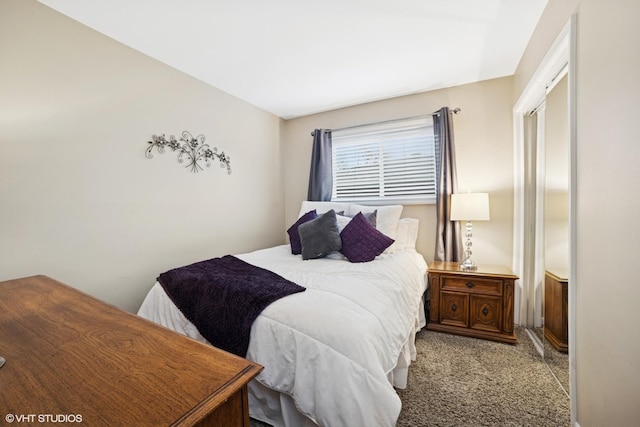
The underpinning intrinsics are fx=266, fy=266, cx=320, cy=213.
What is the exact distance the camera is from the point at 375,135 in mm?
3340

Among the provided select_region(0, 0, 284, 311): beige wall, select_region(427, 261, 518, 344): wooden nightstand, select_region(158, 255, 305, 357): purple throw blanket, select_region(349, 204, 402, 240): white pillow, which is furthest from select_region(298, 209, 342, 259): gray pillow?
select_region(0, 0, 284, 311): beige wall

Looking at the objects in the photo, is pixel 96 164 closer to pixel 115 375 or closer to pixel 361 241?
pixel 115 375

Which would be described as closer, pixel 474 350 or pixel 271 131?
pixel 474 350

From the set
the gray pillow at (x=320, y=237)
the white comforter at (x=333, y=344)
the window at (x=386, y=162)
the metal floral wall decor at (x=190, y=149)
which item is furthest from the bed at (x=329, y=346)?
the window at (x=386, y=162)

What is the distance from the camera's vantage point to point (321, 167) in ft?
11.7

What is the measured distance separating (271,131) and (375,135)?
1.46m

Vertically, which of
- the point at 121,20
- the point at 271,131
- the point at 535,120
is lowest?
the point at 535,120

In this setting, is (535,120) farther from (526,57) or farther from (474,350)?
(474,350)

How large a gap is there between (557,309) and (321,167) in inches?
106

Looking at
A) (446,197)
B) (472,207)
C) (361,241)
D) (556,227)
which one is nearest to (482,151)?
(446,197)

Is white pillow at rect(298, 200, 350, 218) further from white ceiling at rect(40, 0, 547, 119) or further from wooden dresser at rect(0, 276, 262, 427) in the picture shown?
wooden dresser at rect(0, 276, 262, 427)

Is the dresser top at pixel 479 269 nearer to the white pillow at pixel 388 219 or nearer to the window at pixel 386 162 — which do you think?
the white pillow at pixel 388 219

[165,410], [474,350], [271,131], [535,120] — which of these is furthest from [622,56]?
[271,131]

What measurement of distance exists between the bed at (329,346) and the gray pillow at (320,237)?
0.53 metres
